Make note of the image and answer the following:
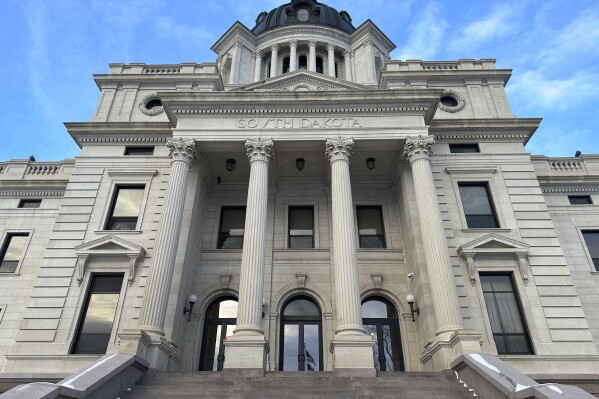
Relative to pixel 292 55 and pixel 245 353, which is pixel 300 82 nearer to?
pixel 292 55

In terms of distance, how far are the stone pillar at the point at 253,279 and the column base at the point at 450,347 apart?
5.93m

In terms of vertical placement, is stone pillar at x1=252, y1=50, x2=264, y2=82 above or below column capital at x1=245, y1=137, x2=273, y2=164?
above

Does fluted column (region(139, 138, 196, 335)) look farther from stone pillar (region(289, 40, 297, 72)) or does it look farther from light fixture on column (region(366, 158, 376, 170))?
stone pillar (region(289, 40, 297, 72))

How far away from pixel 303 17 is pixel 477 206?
28.1 meters

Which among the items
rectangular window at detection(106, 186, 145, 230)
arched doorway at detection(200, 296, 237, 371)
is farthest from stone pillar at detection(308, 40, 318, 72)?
arched doorway at detection(200, 296, 237, 371)

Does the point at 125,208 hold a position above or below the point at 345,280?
above

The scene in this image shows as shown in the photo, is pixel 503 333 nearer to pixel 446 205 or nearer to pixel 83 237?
pixel 446 205

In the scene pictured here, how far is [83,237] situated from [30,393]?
1106 cm

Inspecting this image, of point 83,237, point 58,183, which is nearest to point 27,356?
point 83,237

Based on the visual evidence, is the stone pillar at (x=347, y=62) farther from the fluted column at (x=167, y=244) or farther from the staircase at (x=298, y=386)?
the staircase at (x=298, y=386)

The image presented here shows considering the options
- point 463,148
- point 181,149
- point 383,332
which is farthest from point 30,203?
point 463,148

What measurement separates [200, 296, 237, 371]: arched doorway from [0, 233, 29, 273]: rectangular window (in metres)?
10.9

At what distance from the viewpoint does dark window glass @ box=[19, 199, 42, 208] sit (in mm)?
23000

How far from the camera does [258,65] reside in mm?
35406
